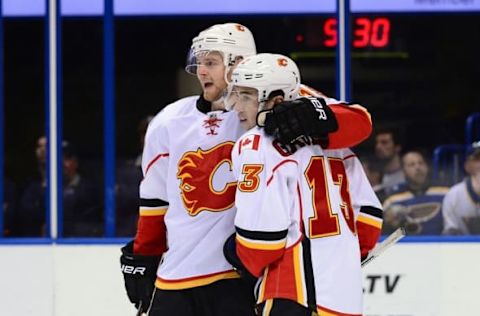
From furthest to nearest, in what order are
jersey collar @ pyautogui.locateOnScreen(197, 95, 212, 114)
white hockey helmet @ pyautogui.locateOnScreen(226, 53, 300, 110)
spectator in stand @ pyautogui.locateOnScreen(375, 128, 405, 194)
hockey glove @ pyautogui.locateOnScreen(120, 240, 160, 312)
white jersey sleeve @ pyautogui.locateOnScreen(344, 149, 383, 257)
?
spectator in stand @ pyautogui.locateOnScreen(375, 128, 405, 194) → hockey glove @ pyautogui.locateOnScreen(120, 240, 160, 312) → jersey collar @ pyautogui.locateOnScreen(197, 95, 212, 114) → white jersey sleeve @ pyautogui.locateOnScreen(344, 149, 383, 257) → white hockey helmet @ pyautogui.locateOnScreen(226, 53, 300, 110)

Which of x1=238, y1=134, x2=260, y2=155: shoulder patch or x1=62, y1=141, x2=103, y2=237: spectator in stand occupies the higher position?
x1=238, y1=134, x2=260, y2=155: shoulder patch

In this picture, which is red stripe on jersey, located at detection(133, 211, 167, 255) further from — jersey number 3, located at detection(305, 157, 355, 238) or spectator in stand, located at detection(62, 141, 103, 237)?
spectator in stand, located at detection(62, 141, 103, 237)

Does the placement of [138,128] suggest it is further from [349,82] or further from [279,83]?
[279,83]

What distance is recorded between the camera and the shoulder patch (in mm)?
3002

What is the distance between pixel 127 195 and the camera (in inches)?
205

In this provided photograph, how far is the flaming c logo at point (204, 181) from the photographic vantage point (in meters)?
3.28

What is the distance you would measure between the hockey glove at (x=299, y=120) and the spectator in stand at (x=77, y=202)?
2.22m

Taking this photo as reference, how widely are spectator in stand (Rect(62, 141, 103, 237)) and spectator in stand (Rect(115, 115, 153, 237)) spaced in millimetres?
94

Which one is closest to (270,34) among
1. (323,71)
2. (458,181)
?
(323,71)

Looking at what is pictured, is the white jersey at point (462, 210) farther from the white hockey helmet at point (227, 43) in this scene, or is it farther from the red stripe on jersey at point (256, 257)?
the red stripe on jersey at point (256, 257)

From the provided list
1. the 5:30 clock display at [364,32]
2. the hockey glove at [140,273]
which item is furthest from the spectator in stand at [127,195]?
the hockey glove at [140,273]

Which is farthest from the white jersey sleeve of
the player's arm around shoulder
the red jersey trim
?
the red jersey trim

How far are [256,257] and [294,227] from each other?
0.40 feet

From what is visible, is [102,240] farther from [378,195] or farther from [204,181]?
[204,181]
